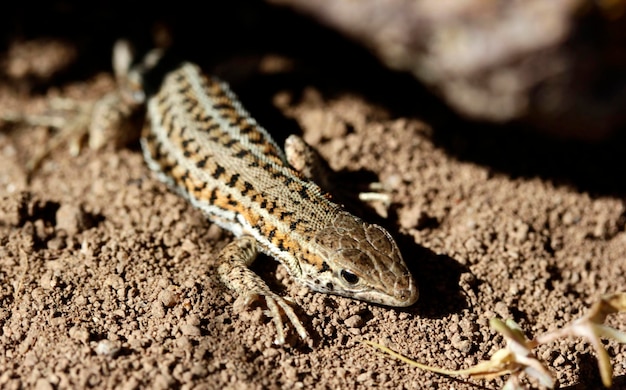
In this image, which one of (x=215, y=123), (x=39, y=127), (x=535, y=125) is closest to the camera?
(x=535, y=125)

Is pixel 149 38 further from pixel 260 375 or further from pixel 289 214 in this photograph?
pixel 260 375

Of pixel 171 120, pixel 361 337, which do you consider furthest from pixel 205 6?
pixel 361 337

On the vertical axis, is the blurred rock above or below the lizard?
above

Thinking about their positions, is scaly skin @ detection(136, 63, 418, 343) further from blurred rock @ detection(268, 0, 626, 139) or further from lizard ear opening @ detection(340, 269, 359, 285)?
blurred rock @ detection(268, 0, 626, 139)

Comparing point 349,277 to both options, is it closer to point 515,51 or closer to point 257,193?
point 257,193

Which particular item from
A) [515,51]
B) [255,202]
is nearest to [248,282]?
[255,202]

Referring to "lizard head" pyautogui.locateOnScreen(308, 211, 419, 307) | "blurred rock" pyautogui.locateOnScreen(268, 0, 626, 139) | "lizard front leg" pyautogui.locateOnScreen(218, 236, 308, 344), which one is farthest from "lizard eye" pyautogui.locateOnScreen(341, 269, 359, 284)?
"blurred rock" pyautogui.locateOnScreen(268, 0, 626, 139)

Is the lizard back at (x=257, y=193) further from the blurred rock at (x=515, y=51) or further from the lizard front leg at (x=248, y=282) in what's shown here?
the blurred rock at (x=515, y=51)
